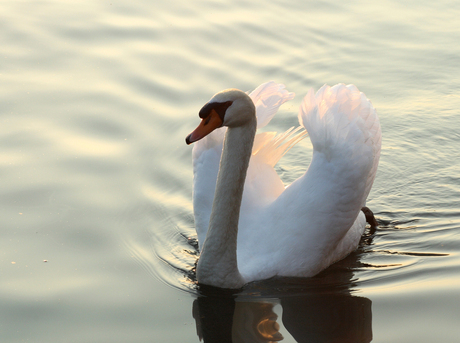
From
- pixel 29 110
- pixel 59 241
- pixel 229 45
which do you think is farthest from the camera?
pixel 229 45

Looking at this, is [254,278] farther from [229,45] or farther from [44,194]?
[229,45]

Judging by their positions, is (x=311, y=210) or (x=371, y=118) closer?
(x=311, y=210)

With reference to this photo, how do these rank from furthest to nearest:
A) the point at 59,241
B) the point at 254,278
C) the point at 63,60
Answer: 1. the point at 63,60
2. the point at 59,241
3. the point at 254,278

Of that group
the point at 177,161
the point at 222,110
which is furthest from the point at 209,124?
the point at 177,161

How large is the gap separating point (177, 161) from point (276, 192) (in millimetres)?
1967

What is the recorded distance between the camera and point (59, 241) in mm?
6277

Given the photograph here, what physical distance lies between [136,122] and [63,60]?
2099 millimetres

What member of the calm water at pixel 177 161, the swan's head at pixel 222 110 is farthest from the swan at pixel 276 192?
the calm water at pixel 177 161

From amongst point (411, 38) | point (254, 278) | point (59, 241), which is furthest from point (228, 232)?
point (411, 38)

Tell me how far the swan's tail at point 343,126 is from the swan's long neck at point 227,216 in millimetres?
901

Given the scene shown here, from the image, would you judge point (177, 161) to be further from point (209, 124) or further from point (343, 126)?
point (209, 124)

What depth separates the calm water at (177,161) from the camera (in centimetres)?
538

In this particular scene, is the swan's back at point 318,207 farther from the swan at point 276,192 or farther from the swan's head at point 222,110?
the swan's head at point 222,110

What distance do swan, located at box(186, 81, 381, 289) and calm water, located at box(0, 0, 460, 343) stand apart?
A: 249 mm
